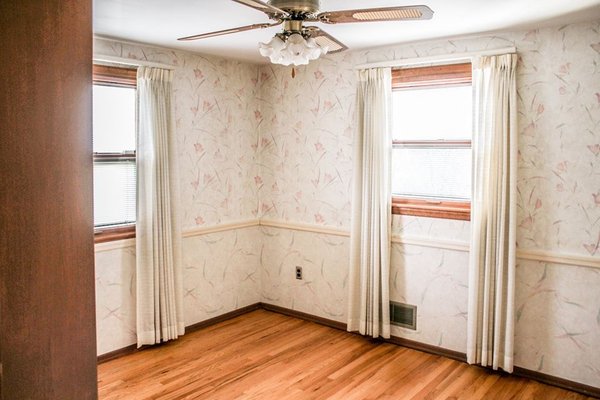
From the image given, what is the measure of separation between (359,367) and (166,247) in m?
1.76

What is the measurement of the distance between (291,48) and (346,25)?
1218mm

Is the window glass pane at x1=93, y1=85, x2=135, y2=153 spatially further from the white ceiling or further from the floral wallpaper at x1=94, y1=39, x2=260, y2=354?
the white ceiling

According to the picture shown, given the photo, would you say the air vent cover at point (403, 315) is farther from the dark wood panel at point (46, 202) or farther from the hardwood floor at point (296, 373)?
the dark wood panel at point (46, 202)

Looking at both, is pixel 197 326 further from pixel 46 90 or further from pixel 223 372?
pixel 46 90

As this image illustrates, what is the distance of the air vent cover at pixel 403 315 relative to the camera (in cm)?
404

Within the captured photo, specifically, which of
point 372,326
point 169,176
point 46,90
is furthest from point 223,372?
point 46,90

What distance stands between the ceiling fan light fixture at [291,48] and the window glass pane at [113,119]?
202 centimetres

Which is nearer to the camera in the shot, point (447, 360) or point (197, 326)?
point (447, 360)

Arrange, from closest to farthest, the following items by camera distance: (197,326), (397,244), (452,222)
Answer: (452,222), (397,244), (197,326)

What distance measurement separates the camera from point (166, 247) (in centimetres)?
401

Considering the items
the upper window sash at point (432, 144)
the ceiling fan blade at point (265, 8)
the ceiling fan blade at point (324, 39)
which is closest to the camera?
the ceiling fan blade at point (265, 8)

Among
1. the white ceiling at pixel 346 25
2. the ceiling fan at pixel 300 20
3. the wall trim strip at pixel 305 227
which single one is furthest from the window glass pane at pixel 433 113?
the ceiling fan at pixel 300 20

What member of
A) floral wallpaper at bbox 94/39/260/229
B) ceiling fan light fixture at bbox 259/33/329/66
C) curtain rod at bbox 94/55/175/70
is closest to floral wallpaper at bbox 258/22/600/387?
floral wallpaper at bbox 94/39/260/229

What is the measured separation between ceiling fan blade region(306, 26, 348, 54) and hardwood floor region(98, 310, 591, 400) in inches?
84.9
